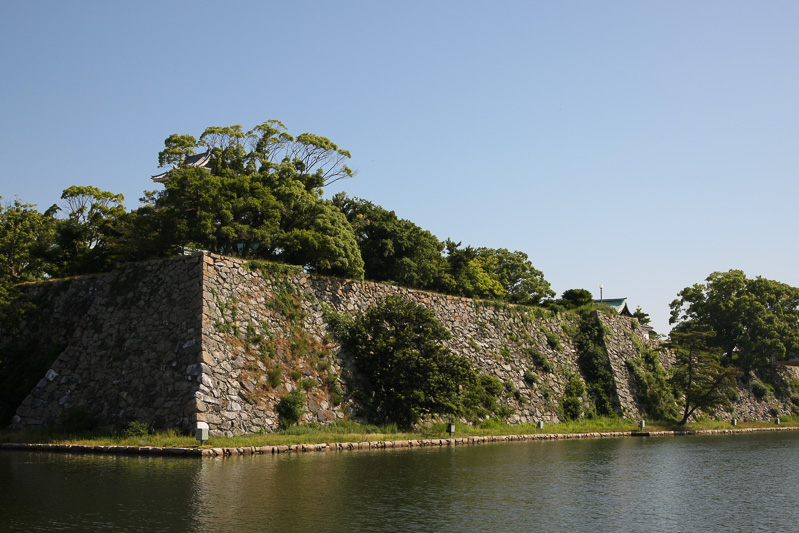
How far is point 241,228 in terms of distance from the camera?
3139 cm

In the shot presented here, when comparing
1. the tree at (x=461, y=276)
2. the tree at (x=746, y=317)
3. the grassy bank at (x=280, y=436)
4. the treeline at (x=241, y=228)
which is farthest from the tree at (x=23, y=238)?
the tree at (x=746, y=317)

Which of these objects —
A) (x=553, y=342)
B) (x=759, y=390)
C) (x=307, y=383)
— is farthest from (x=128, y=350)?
(x=759, y=390)

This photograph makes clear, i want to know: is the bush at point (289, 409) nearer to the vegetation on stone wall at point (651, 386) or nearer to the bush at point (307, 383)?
the bush at point (307, 383)

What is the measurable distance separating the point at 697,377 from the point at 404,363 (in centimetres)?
2813

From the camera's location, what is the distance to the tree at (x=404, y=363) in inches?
1210

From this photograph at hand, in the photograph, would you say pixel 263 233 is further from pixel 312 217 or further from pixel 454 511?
pixel 454 511

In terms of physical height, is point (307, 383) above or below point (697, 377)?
below

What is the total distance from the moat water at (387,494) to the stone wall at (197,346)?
3.95 meters

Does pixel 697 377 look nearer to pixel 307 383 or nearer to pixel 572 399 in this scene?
pixel 572 399

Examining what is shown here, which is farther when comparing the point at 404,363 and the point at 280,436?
the point at 404,363

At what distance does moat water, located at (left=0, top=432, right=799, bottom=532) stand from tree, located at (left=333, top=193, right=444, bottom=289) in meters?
17.1

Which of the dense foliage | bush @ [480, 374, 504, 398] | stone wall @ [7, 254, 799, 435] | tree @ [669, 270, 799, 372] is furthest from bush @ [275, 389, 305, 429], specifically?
tree @ [669, 270, 799, 372]

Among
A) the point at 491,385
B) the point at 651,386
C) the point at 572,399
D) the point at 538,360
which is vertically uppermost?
the point at 538,360

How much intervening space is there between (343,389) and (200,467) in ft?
39.3
